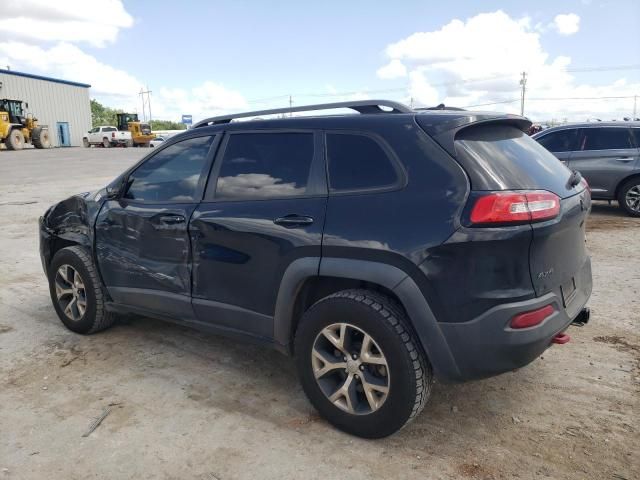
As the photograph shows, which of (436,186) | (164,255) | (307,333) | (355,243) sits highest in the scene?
(436,186)

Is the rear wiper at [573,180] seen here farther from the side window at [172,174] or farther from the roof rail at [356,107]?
the side window at [172,174]

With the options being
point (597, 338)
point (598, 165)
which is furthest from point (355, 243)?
point (598, 165)

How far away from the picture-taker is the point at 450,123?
2.63 metres

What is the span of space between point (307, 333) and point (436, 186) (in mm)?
1052

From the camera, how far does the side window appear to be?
3492 millimetres

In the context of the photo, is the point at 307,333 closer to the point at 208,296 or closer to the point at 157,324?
the point at 208,296

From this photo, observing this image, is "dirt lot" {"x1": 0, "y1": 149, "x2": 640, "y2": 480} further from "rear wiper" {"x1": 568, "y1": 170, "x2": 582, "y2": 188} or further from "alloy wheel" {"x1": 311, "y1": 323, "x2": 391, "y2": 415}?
"rear wiper" {"x1": 568, "y1": 170, "x2": 582, "y2": 188}

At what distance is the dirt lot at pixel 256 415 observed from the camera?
2572mm

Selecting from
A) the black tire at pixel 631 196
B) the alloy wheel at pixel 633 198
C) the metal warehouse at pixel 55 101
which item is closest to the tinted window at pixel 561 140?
the black tire at pixel 631 196

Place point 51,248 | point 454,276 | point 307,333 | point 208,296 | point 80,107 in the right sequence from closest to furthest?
1. point 454,276
2. point 307,333
3. point 208,296
4. point 51,248
5. point 80,107

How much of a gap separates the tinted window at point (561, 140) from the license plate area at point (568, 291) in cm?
733

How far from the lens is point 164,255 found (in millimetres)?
3520

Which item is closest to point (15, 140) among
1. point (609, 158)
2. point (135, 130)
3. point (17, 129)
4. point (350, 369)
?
point (17, 129)

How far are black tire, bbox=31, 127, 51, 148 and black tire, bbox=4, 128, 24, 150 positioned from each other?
5.79 feet
